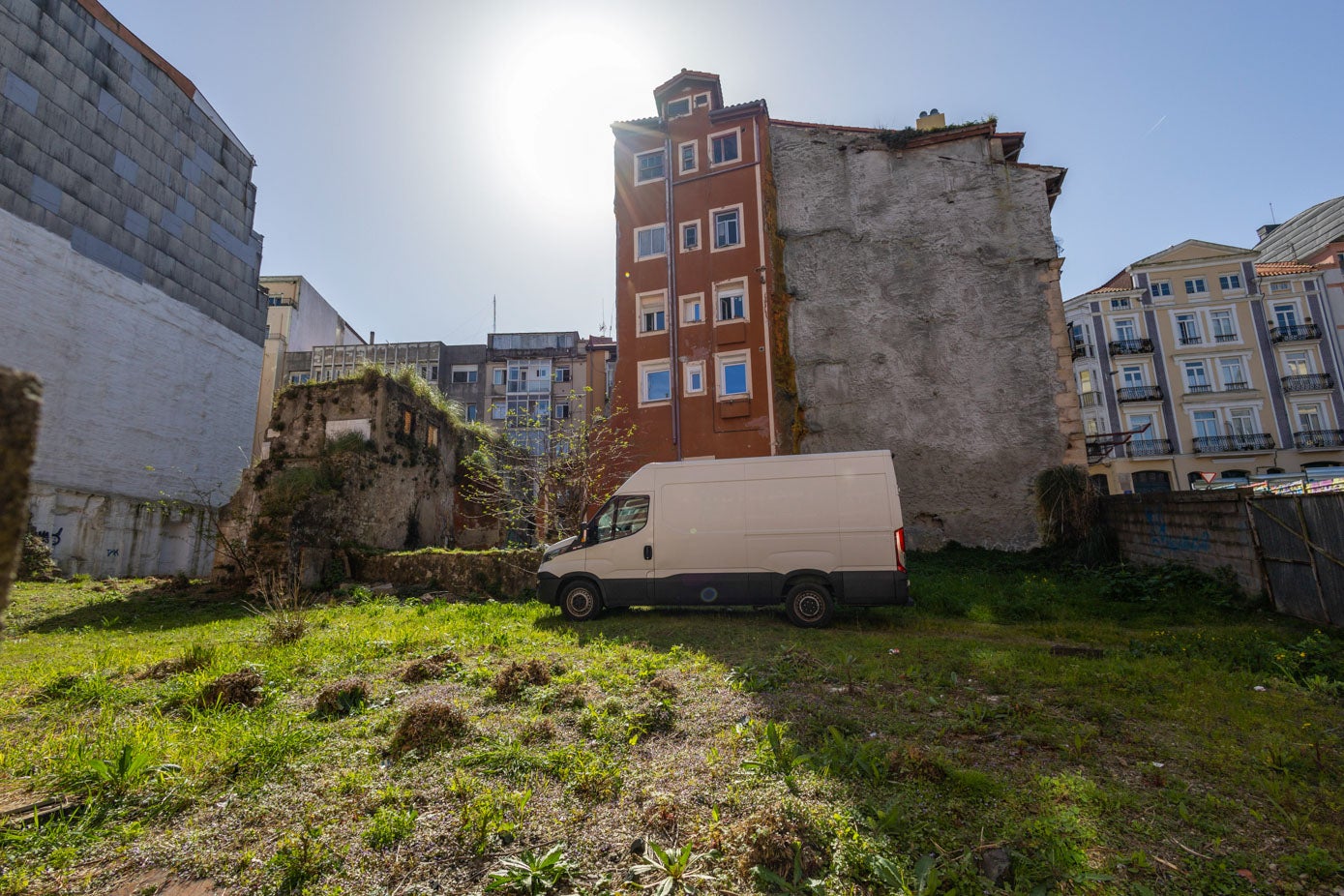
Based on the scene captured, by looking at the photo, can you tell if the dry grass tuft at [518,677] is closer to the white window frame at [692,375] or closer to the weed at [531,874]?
the weed at [531,874]

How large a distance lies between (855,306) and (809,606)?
1490cm

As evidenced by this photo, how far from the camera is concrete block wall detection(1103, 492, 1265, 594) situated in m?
9.20

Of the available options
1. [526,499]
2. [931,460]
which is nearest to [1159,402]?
[931,460]

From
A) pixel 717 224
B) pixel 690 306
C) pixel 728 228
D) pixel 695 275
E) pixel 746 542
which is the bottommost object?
pixel 746 542

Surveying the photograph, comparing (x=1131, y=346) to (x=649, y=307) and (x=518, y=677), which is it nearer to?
(x=649, y=307)

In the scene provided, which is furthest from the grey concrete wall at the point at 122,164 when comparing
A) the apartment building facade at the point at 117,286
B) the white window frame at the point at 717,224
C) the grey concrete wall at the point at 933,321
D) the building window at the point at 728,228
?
the grey concrete wall at the point at 933,321

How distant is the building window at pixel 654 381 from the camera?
72.5 feet

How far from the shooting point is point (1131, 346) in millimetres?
38125

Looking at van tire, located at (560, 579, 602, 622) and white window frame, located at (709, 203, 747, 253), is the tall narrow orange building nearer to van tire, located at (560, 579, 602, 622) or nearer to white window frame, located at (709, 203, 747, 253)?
white window frame, located at (709, 203, 747, 253)

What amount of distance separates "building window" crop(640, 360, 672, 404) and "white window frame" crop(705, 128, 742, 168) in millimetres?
8283

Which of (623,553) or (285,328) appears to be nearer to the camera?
(623,553)

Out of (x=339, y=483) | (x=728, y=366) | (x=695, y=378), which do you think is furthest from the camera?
(x=695, y=378)

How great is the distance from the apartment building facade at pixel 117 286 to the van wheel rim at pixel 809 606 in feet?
65.3

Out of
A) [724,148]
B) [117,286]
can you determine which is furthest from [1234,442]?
[117,286]
